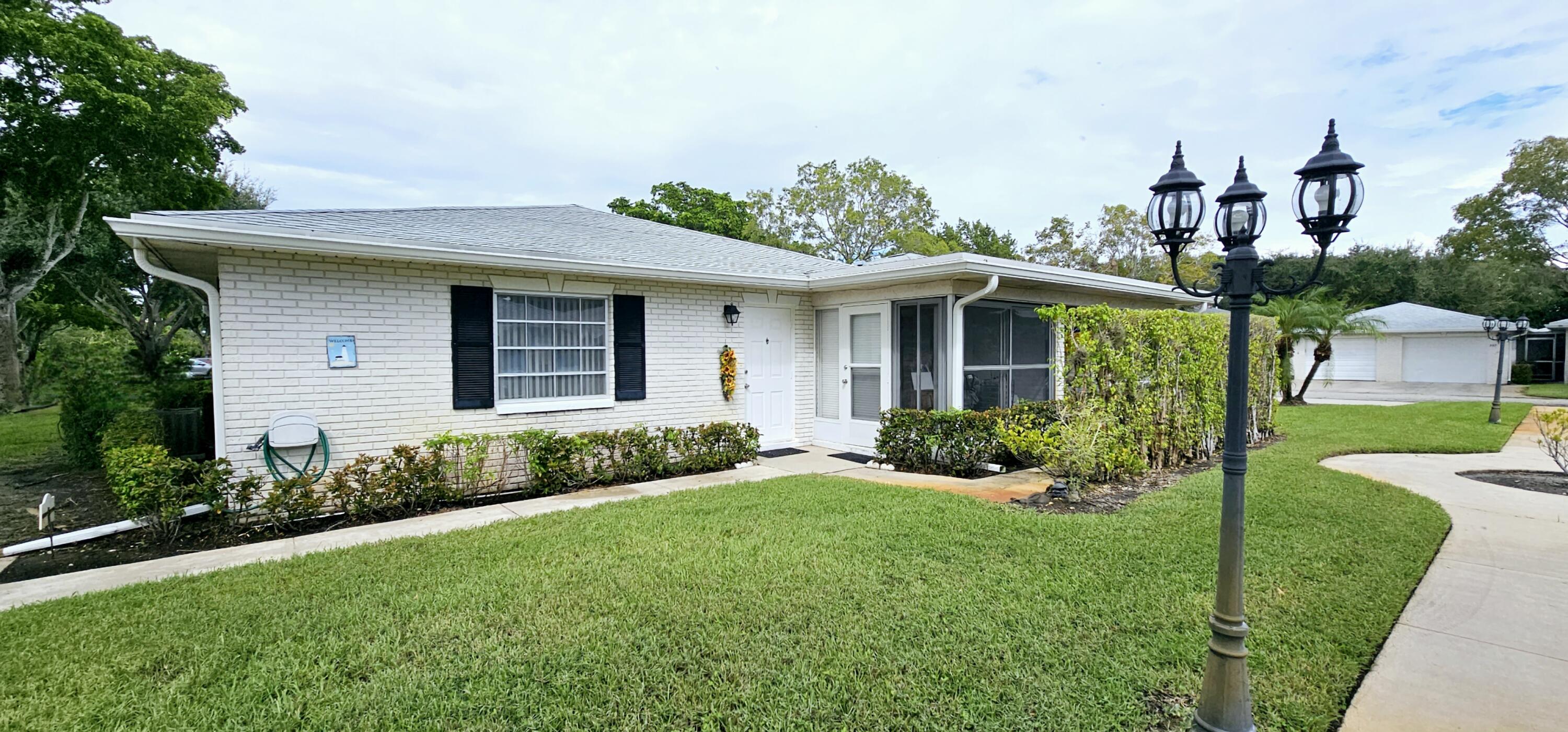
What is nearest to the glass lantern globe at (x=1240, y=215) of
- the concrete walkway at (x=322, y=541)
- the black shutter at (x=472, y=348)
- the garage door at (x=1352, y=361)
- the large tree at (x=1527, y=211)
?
the concrete walkway at (x=322, y=541)

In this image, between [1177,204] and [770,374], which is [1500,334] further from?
[1177,204]

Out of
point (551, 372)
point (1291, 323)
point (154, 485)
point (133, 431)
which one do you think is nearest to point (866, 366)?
point (551, 372)

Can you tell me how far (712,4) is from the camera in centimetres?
897

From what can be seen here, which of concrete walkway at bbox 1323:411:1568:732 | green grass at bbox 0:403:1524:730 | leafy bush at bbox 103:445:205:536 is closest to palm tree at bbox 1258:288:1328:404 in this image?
concrete walkway at bbox 1323:411:1568:732

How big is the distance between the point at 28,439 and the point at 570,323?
11726 millimetres

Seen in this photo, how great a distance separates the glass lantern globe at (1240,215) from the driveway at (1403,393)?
1840 cm

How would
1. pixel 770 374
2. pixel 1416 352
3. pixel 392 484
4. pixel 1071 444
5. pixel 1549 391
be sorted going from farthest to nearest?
pixel 1416 352 → pixel 1549 391 → pixel 770 374 → pixel 1071 444 → pixel 392 484

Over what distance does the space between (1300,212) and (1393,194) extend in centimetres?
2633

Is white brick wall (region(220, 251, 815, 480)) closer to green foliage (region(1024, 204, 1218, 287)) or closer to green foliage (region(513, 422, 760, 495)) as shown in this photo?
green foliage (region(513, 422, 760, 495))

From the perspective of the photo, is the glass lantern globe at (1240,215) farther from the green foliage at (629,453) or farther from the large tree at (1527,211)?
the large tree at (1527,211)

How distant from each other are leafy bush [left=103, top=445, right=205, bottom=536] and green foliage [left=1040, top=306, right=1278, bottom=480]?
769cm

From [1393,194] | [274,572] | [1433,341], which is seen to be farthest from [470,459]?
[1433,341]

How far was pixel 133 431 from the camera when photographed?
6.20 meters

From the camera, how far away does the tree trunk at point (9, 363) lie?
14.3 metres
